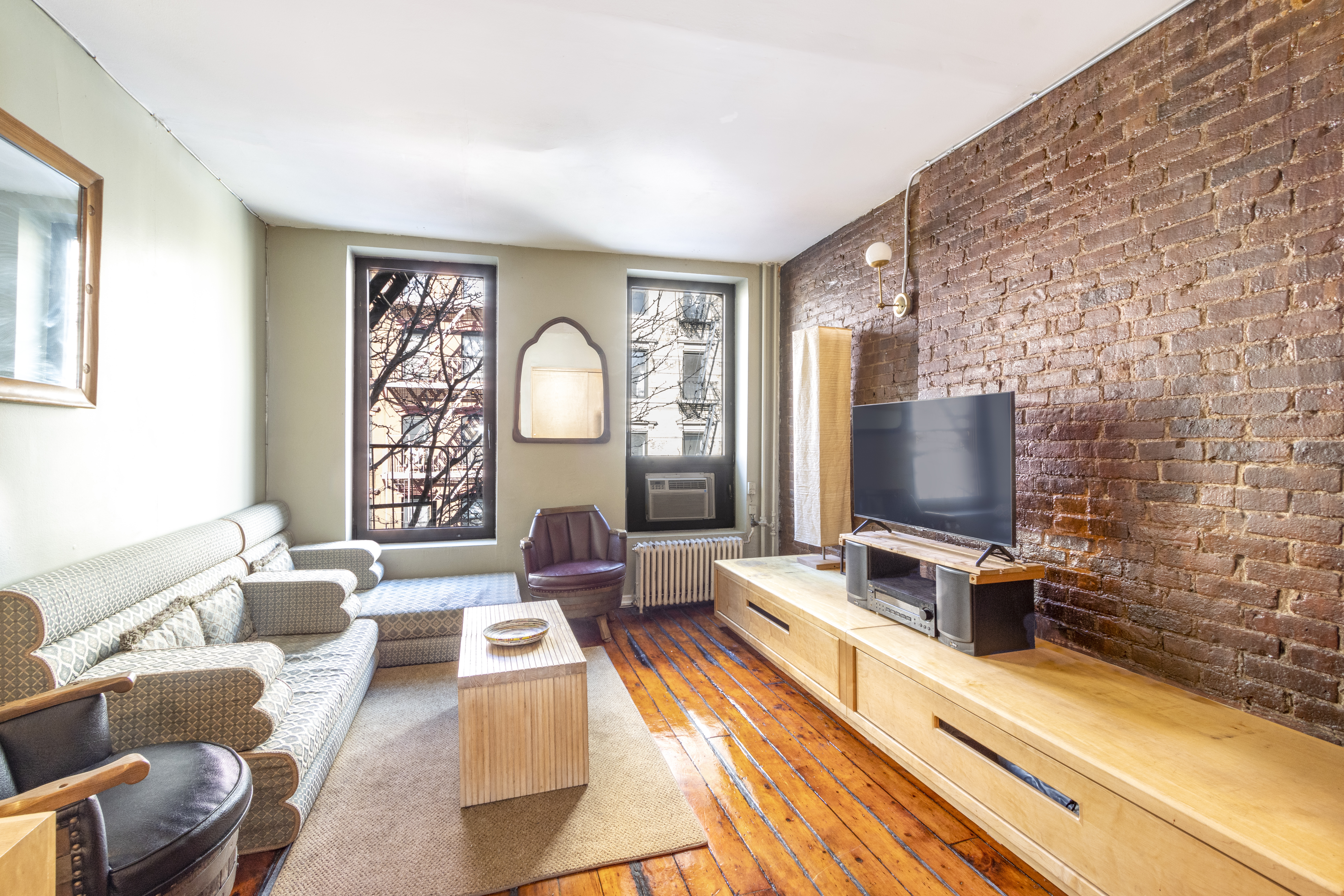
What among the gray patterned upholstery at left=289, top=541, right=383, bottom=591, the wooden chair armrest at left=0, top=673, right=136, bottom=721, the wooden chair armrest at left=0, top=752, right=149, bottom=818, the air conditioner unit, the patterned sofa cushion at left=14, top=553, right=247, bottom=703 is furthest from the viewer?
the air conditioner unit

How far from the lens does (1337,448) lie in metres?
1.57

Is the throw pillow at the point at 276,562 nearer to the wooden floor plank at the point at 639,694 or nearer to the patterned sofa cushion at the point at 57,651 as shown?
the patterned sofa cushion at the point at 57,651

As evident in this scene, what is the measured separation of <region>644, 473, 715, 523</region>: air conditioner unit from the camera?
4.79 m

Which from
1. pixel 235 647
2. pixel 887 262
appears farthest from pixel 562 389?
pixel 235 647

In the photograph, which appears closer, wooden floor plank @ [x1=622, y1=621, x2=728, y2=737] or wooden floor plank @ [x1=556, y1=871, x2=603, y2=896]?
wooden floor plank @ [x1=556, y1=871, x2=603, y2=896]

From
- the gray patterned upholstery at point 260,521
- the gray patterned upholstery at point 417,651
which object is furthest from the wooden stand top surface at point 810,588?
the gray patterned upholstery at point 260,521

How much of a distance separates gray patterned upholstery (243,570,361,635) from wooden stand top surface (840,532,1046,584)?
2.57m

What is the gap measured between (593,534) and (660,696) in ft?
5.02

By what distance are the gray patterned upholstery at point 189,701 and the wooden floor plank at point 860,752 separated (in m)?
2.15

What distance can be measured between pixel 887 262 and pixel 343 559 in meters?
3.70

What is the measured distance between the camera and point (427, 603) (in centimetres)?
350

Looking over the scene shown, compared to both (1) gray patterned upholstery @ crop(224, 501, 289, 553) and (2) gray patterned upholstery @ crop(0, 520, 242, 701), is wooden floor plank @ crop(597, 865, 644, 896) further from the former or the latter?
(1) gray patterned upholstery @ crop(224, 501, 289, 553)

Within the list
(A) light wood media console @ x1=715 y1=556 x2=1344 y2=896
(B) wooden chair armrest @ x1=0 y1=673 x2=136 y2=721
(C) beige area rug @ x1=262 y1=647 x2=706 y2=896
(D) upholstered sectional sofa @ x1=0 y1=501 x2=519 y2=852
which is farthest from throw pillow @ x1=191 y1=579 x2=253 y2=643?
(A) light wood media console @ x1=715 y1=556 x2=1344 y2=896

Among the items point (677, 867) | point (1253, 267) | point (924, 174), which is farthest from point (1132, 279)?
point (677, 867)
